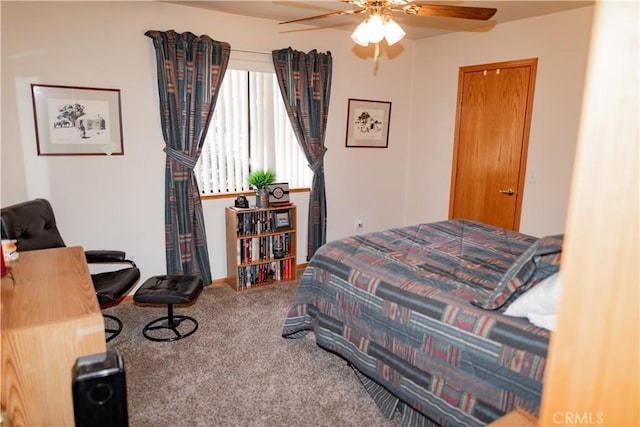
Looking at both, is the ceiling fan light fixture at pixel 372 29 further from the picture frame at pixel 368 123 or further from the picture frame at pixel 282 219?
the picture frame at pixel 368 123

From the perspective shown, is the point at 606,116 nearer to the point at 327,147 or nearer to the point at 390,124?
the point at 327,147

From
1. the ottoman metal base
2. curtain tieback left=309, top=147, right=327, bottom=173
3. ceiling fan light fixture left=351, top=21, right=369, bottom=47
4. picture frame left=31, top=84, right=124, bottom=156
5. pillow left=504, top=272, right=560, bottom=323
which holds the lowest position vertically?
the ottoman metal base

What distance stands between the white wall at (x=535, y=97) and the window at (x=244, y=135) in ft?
5.71

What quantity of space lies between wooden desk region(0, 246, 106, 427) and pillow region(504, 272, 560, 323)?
1.71m

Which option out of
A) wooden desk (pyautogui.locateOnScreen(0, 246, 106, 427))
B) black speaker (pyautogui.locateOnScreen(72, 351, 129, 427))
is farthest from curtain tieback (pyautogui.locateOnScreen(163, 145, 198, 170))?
black speaker (pyautogui.locateOnScreen(72, 351, 129, 427))

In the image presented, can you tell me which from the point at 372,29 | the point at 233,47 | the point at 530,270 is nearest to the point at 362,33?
the point at 372,29

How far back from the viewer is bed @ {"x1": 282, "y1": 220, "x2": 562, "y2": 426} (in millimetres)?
1704

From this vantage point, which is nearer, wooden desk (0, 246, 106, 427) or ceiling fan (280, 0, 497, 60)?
wooden desk (0, 246, 106, 427)

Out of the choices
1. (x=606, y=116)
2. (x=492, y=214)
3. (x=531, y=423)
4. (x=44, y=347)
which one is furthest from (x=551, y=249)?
(x=492, y=214)

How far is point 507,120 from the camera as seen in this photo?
13.5 ft

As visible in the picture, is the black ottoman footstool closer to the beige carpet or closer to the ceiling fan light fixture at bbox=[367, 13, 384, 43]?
the beige carpet

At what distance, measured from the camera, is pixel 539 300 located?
1.70 m

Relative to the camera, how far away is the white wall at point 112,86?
10.0 ft

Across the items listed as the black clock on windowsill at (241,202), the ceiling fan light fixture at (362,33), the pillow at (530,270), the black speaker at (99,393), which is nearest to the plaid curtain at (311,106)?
the black clock on windowsill at (241,202)
